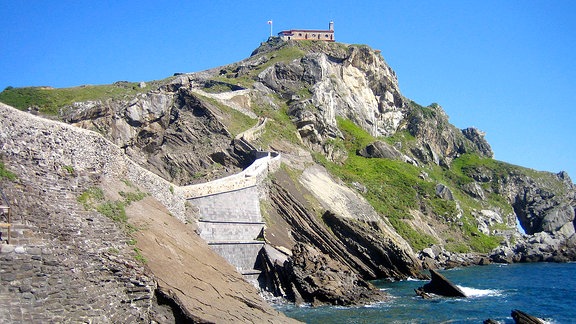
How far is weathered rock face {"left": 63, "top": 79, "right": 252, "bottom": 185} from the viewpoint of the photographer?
53.0m

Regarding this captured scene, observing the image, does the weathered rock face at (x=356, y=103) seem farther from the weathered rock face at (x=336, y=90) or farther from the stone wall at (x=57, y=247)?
the stone wall at (x=57, y=247)

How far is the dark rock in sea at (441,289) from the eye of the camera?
127ft

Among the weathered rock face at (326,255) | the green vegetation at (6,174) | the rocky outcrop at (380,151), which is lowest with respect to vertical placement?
the weathered rock face at (326,255)

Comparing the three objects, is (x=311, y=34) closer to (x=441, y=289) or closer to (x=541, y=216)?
(x=541, y=216)

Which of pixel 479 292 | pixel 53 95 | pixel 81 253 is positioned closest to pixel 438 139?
pixel 479 292

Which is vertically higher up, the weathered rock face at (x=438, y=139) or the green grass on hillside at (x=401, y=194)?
→ the weathered rock face at (x=438, y=139)

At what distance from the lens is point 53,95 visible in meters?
64.8

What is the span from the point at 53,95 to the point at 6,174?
5096 cm

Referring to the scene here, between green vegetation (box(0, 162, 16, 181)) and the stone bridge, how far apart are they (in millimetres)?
16243

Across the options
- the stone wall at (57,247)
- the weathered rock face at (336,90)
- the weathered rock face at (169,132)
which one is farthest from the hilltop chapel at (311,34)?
the stone wall at (57,247)

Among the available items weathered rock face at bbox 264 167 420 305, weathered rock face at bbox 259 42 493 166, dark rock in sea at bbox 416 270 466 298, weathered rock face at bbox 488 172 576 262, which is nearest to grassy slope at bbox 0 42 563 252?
weathered rock face at bbox 259 42 493 166

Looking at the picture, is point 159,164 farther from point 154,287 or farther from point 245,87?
point 154,287

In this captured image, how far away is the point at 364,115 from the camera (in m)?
90.0

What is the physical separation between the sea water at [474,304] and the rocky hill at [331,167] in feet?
7.59
